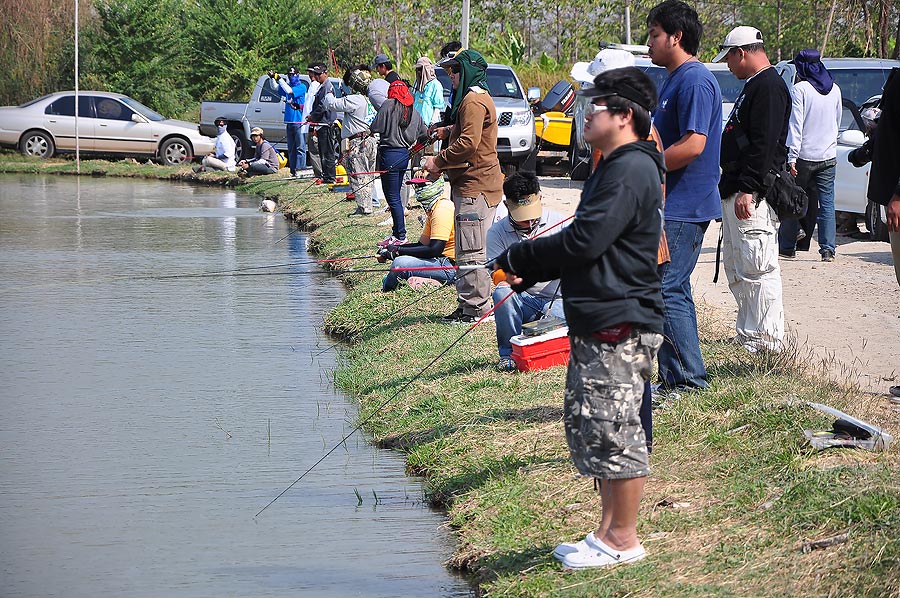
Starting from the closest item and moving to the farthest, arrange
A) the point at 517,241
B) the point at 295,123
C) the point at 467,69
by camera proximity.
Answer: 1. the point at 517,241
2. the point at 467,69
3. the point at 295,123

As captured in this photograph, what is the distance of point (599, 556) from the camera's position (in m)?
4.27

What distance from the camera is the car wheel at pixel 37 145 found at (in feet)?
87.1

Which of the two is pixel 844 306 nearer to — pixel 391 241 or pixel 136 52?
pixel 391 241

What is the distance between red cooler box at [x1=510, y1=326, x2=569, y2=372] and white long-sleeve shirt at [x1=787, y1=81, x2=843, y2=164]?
14.1ft

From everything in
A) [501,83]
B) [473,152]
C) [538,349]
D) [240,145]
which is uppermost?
[501,83]

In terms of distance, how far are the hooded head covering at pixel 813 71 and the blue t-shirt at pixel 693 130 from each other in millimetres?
5043

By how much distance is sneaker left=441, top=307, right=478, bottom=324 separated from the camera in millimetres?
8609

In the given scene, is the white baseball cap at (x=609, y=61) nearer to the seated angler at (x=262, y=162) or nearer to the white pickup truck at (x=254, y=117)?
the seated angler at (x=262, y=162)

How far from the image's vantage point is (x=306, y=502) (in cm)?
572

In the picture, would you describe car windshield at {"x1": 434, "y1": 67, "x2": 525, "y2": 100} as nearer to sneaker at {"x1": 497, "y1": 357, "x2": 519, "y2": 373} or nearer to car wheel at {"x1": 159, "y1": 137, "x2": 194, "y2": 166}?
car wheel at {"x1": 159, "y1": 137, "x2": 194, "y2": 166}

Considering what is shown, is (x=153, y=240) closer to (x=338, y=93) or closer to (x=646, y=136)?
A: (x=338, y=93)

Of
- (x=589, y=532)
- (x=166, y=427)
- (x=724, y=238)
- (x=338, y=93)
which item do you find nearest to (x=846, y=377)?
(x=724, y=238)

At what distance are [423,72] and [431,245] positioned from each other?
165 inches

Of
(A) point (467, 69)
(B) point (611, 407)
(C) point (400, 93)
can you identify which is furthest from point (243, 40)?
(B) point (611, 407)
